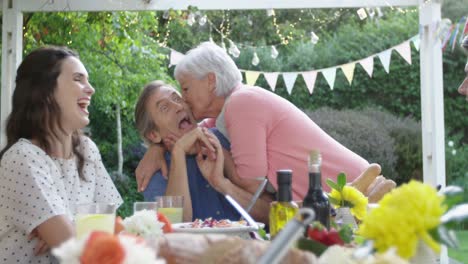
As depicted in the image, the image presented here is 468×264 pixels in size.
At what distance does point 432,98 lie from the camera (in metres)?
4.13

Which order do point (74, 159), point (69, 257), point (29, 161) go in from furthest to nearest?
point (74, 159) → point (29, 161) → point (69, 257)

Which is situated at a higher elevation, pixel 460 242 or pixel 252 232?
pixel 460 242

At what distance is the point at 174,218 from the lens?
6.06ft

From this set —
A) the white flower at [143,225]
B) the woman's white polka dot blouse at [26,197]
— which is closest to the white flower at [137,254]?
the white flower at [143,225]

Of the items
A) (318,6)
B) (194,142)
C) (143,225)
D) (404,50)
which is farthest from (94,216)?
(404,50)

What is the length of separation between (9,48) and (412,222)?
150 inches

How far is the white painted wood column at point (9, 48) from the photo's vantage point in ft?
13.8

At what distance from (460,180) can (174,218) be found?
1.11 m

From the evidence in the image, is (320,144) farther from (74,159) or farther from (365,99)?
(365,99)

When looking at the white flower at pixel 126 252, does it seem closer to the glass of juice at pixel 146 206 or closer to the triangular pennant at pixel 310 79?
the glass of juice at pixel 146 206

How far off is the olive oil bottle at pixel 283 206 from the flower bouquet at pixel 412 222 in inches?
15.8

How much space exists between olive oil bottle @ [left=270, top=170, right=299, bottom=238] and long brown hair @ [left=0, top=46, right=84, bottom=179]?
31.4 inches

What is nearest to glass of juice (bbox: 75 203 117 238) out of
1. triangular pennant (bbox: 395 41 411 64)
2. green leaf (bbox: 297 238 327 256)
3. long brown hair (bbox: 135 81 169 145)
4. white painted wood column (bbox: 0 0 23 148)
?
green leaf (bbox: 297 238 327 256)

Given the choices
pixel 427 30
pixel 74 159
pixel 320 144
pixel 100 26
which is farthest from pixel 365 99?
pixel 74 159
